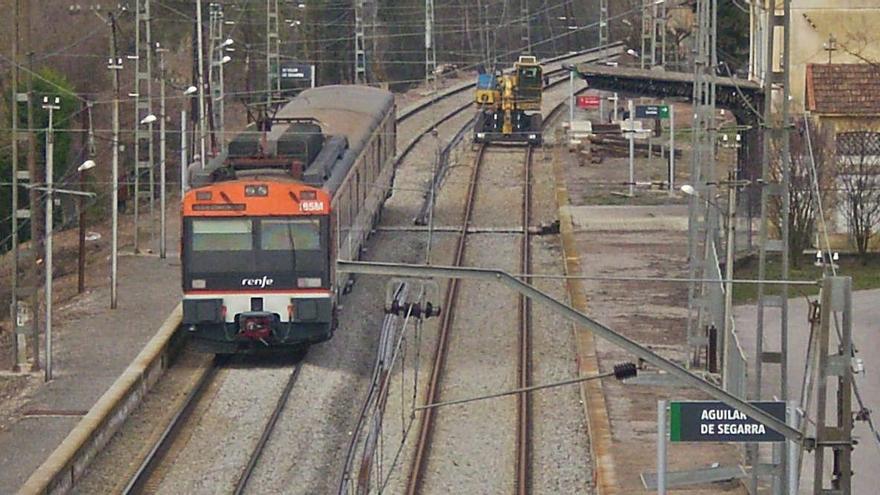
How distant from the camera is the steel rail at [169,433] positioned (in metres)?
17.5

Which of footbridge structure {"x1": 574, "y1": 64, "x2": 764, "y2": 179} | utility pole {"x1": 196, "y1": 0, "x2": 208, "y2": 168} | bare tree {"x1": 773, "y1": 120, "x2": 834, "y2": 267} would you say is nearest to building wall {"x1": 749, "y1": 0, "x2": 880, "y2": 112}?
footbridge structure {"x1": 574, "y1": 64, "x2": 764, "y2": 179}

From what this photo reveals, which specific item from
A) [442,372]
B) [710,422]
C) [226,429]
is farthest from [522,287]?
[442,372]

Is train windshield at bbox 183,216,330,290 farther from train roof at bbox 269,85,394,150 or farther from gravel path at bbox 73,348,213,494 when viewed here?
train roof at bbox 269,85,394,150

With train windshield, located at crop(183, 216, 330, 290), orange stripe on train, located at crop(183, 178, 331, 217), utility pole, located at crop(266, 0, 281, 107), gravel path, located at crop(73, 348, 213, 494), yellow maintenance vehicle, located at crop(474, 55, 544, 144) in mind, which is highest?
utility pole, located at crop(266, 0, 281, 107)

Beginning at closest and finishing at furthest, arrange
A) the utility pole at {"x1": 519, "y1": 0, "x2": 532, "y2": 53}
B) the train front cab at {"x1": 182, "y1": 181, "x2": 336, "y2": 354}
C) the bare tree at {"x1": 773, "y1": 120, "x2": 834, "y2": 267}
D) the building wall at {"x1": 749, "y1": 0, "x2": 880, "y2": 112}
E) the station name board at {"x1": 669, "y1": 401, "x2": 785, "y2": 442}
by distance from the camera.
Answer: the station name board at {"x1": 669, "y1": 401, "x2": 785, "y2": 442}
the train front cab at {"x1": 182, "y1": 181, "x2": 336, "y2": 354}
the bare tree at {"x1": 773, "y1": 120, "x2": 834, "y2": 267}
the building wall at {"x1": 749, "y1": 0, "x2": 880, "y2": 112}
the utility pole at {"x1": 519, "y1": 0, "x2": 532, "y2": 53}

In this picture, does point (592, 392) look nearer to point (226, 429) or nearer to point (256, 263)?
point (226, 429)

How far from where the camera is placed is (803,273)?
2980 cm

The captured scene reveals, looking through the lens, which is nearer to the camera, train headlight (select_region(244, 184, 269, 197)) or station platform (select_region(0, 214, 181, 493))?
station platform (select_region(0, 214, 181, 493))

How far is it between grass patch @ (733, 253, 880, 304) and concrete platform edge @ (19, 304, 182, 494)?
30.6 ft

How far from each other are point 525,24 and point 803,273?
34.4 meters

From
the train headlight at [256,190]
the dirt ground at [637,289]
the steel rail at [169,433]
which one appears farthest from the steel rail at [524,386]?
the train headlight at [256,190]

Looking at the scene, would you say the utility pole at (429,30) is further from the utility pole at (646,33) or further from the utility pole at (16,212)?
the utility pole at (16,212)

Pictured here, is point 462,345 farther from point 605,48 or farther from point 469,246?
Result: point 605,48

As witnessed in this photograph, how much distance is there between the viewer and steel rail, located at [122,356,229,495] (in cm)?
1747
